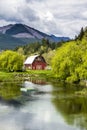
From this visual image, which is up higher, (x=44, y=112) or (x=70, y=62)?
(x=70, y=62)

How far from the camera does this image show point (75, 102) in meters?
59.0

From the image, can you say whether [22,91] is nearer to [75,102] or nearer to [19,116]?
[75,102]

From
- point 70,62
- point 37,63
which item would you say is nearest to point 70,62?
point 70,62

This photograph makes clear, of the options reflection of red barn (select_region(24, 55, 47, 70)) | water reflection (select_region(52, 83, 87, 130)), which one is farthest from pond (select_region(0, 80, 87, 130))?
reflection of red barn (select_region(24, 55, 47, 70))

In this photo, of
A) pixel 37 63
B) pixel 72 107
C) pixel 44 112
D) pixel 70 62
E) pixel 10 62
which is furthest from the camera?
pixel 37 63

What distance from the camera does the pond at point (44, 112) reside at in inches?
1623

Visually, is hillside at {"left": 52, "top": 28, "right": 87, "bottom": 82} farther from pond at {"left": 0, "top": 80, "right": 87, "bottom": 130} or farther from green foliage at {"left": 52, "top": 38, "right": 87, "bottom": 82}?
pond at {"left": 0, "top": 80, "right": 87, "bottom": 130}

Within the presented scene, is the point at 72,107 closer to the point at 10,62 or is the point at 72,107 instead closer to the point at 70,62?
the point at 70,62

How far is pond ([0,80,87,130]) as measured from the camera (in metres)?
41.2

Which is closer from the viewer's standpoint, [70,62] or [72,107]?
[72,107]

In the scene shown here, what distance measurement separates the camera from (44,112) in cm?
5025

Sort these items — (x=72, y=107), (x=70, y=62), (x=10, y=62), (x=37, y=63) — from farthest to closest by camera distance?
1. (x=37, y=63)
2. (x=10, y=62)
3. (x=70, y=62)
4. (x=72, y=107)

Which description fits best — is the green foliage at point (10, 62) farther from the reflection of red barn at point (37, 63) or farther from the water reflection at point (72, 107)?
the water reflection at point (72, 107)

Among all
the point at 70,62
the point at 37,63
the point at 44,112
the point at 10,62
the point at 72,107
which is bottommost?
the point at 44,112
